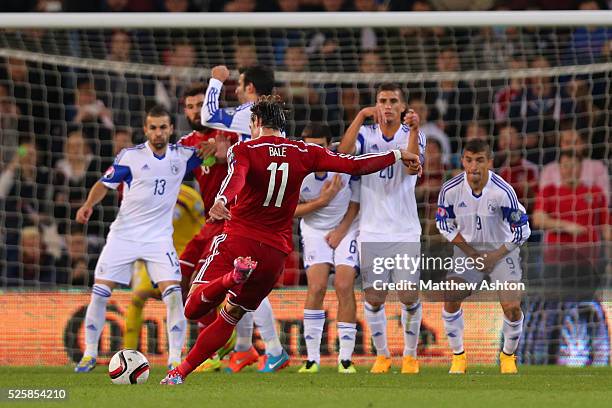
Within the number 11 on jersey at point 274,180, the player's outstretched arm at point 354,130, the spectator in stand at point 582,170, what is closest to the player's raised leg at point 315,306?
the player's outstretched arm at point 354,130

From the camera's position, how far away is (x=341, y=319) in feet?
33.7

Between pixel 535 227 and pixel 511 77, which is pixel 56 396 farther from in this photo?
pixel 511 77

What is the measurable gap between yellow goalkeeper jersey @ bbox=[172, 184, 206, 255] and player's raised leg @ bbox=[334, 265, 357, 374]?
1.65m

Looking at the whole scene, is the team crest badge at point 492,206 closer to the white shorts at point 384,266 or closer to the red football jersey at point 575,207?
the white shorts at point 384,266

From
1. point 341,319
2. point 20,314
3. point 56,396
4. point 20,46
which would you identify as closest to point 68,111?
point 20,46

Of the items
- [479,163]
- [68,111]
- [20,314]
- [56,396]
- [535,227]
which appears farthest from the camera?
[68,111]

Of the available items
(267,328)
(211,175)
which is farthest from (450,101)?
(267,328)

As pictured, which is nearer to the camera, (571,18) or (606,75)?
(571,18)

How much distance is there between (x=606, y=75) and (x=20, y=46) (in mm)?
6344

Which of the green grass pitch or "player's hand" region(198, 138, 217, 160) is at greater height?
"player's hand" region(198, 138, 217, 160)

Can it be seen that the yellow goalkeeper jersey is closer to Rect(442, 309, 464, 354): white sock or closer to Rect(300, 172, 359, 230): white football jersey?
Rect(300, 172, 359, 230): white football jersey

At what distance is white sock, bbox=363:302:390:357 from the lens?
10266 mm

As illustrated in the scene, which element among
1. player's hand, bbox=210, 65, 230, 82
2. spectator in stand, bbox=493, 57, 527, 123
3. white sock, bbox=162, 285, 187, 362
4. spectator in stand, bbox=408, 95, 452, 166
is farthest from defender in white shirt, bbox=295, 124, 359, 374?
spectator in stand, bbox=493, 57, 527, 123

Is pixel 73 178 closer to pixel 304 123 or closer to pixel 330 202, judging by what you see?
pixel 304 123
